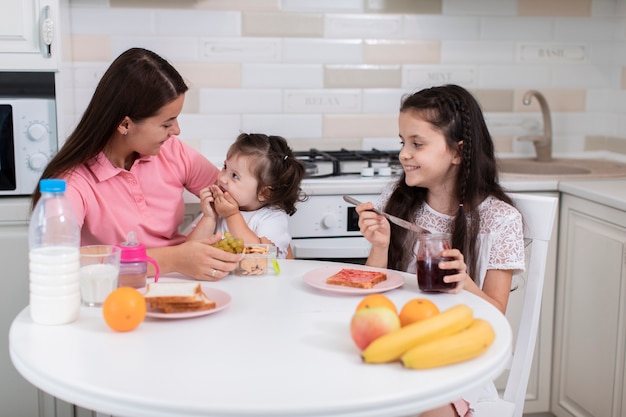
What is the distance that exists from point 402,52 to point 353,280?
5.57 ft

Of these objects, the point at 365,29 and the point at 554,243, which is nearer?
the point at 554,243

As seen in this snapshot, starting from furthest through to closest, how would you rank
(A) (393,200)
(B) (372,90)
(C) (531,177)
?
(B) (372,90)
(C) (531,177)
(A) (393,200)

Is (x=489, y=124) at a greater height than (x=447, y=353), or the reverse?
(x=489, y=124)

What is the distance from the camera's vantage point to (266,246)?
184 centimetres

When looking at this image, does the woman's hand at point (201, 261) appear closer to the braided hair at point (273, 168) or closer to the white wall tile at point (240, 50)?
the braided hair at point (273, 168)

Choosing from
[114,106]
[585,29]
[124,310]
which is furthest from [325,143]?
[124,310]

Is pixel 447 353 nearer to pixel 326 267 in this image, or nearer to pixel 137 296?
pixel 137 296

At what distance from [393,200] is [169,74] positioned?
26.9 inches

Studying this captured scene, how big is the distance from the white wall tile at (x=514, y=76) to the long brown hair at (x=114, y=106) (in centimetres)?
165

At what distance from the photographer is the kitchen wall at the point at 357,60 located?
2988 millimetres

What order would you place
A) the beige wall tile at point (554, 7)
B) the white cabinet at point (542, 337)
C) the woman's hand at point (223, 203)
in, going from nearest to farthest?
the woman's hand at point (223, 203)
the white cabinet at point (542, 337)
the beige wall tile at point (554, 7)

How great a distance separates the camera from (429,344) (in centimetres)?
126

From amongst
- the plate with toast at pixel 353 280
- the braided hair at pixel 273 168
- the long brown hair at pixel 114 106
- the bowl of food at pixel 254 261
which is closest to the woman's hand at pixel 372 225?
the plate with toast at pixel 353 280

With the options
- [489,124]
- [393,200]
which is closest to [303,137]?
[489,124]
